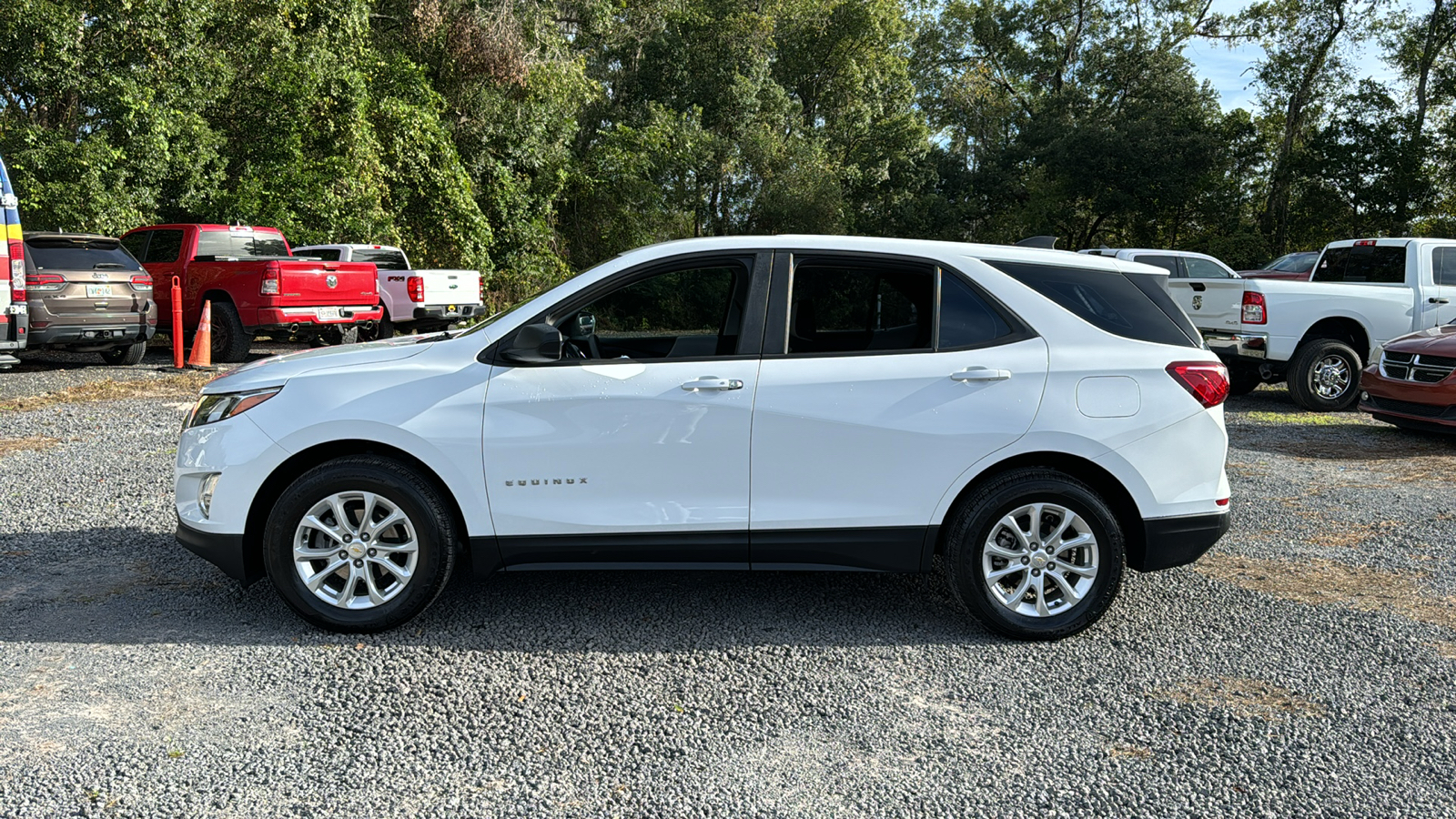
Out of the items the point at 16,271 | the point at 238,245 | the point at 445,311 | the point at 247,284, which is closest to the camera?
the point at 16,271

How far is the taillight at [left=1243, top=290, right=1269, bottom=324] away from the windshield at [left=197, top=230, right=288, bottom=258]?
13.4 meters

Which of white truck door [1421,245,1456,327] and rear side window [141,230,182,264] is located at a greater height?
rear side window [141,230,182,264]

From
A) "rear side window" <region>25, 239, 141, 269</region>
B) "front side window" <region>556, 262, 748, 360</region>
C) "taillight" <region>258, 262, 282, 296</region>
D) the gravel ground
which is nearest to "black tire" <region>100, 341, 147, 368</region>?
"rear side window" <region>25, 239, 141, 269</region>

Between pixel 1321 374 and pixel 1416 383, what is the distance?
2.18 meters

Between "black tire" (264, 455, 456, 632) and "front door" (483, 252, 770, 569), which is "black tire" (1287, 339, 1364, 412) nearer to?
"front door" (483, 252, 770, 569)

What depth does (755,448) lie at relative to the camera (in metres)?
4.23

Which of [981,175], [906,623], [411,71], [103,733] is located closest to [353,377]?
[103,733]

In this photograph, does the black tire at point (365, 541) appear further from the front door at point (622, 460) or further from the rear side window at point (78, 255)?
the rear side window at point (78, 255)

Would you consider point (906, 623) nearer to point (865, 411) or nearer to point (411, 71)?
point (865, 411)

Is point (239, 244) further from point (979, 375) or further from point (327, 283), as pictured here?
point (979, 375)

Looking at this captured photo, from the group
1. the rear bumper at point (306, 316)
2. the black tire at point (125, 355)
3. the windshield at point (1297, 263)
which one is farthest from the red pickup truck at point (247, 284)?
the windshield at point (1297, 263)

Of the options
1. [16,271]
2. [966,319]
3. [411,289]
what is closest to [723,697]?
[966,319]

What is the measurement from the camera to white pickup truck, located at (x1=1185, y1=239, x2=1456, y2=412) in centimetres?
1162

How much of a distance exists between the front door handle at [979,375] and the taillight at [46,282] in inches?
484
